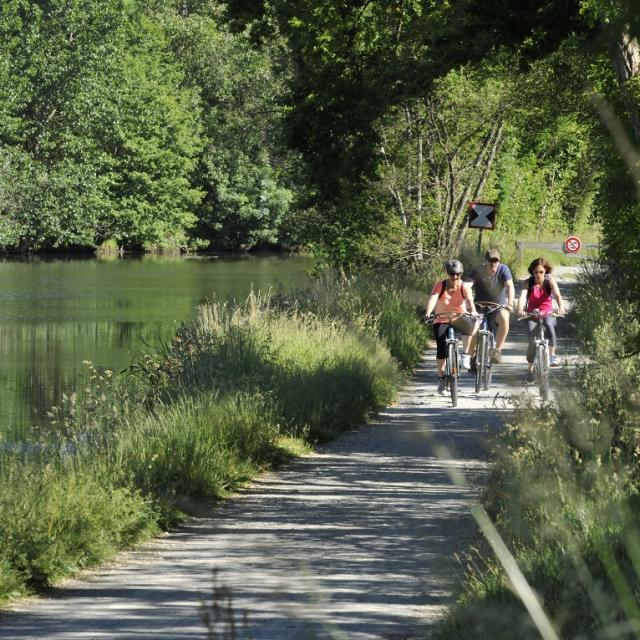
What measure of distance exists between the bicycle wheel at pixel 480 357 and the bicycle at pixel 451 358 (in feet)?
1.60

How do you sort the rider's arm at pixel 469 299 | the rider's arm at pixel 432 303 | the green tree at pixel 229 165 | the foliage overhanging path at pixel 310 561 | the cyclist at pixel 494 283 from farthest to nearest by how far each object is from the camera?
the green tree at pixel 229 165
the cyclist at pixel 494 283
the rider's arm at pixel 469 299
the rider's arm at pixel 432 303
the foliage overhanging path at pixel 310 561

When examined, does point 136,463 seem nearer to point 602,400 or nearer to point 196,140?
point 602,400

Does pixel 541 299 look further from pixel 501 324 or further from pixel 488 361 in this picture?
pixel 501 324

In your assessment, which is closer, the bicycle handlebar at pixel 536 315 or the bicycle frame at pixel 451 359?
the bicycle frame at pixel 451 359

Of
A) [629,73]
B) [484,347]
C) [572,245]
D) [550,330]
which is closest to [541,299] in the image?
[550,330]

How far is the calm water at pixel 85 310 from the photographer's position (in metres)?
25.3

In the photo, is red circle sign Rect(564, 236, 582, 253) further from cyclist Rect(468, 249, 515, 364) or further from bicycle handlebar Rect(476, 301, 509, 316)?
bicycle handlebar Rect(476, 301, 509, 316)

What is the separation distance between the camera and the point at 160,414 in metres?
11.2

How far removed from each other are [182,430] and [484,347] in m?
6.92

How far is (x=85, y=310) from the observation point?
135 ft

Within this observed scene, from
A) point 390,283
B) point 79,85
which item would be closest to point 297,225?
point 390,283

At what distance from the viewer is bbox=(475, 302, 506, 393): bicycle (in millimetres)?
17156

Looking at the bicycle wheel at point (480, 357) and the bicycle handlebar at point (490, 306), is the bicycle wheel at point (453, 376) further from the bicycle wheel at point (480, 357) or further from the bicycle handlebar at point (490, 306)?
the bicycle handlebar at point (490, 306)

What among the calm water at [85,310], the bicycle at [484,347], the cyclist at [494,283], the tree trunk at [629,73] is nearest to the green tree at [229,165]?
the calm water at [85,310]
